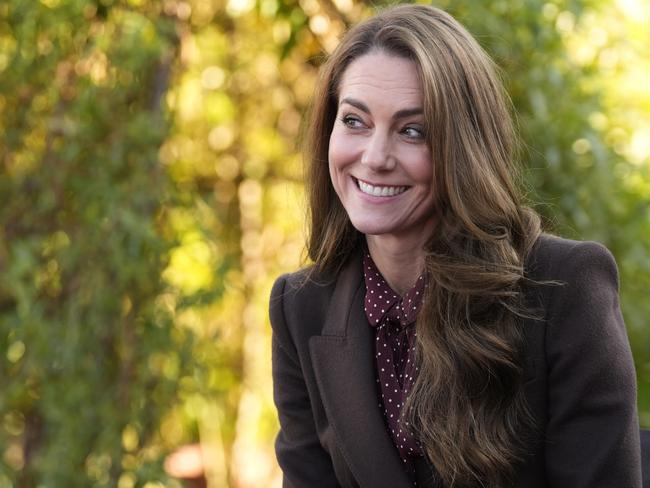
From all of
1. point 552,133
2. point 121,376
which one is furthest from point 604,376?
point 121,376

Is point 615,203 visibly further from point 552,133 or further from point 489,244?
point 489,244

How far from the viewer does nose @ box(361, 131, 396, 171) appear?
2070 mm

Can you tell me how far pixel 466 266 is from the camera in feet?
6.82

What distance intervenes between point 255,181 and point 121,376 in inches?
46.8

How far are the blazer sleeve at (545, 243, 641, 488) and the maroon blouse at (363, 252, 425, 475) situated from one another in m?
0.26

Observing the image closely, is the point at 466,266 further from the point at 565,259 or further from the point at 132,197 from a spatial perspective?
the point at 132,197

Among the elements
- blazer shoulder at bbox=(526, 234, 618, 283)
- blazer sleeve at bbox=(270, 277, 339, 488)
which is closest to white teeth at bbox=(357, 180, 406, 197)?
blazer shoulder at bbox=(526, 234, 618, 283)

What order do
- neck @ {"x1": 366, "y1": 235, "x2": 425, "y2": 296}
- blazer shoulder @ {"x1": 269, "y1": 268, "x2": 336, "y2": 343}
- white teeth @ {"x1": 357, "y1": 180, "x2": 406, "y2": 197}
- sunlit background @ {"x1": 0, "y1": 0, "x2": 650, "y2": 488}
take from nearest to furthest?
white teeth @ {"x1": 357, "y1": 180, "x2": 406, "y2": 197} → neck @ {"x1": 366, "y1": 235, "x2": 425, "y2": 296} → blazer shoulder @ {"x1": 269, "y1": 268, "x2": 336, "y2": 343} → sunlit background @ {"x1": 0, "y1": 0, "x2": 650, "y2": 488}

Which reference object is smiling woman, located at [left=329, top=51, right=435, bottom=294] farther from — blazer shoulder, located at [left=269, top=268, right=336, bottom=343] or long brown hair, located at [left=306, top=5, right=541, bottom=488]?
blazer shoulder, located at [left=269, top=268, right=336, bottom=343]

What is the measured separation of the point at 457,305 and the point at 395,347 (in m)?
0.21

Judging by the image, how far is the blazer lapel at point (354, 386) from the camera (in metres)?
2.18

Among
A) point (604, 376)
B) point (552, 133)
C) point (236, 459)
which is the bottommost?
point (236, 459)

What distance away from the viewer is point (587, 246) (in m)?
2.05

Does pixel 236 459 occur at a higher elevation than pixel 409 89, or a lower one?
lower
